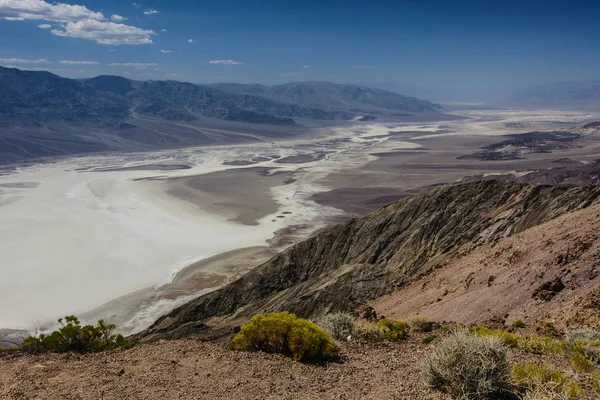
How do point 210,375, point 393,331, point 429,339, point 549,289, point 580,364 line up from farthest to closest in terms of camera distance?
point 549,289, point 393,331, point 429,339, point 210,375, point 580,364

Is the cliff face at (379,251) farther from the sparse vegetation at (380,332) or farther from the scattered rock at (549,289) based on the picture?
the sparse vegetation at (380,332)

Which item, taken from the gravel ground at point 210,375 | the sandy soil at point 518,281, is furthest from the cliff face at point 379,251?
the gravel ground at point 210,375

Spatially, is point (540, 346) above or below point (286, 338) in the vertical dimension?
above

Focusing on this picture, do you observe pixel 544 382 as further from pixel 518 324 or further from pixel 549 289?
pixel 549 289

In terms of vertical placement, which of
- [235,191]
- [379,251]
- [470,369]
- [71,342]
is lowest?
[235,191]

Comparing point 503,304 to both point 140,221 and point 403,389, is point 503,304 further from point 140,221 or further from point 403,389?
point 140,221

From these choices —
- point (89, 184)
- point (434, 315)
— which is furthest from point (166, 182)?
point (434, 315)

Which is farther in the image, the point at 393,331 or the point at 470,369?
the point at 393,331

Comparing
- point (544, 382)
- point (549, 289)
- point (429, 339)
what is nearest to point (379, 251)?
point (549, 289)
